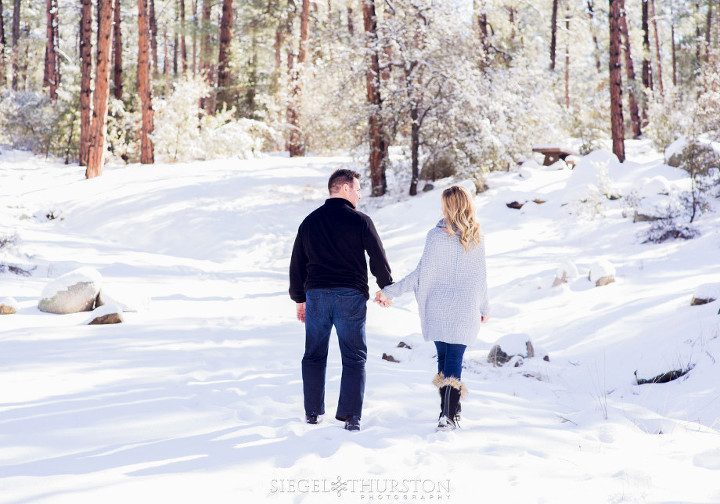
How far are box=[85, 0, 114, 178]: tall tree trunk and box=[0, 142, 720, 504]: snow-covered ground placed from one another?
4148 millimetres

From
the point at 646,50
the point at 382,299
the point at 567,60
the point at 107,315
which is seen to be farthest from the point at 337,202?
the point at 567,60

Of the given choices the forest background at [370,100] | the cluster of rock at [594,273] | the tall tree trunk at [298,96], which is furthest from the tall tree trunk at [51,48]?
the cluster of rock at [594,273]

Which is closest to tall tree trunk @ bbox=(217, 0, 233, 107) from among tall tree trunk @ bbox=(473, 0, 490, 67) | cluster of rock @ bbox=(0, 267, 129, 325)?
tall tree trunk @ bbox=(473, 0, 490, 67)

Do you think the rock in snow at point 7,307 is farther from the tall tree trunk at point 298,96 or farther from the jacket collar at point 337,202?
the tall tree trunk at point 298,96

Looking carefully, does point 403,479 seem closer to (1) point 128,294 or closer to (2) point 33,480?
(2) point 33,480

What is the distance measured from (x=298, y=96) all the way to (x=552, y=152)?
9.30 metres

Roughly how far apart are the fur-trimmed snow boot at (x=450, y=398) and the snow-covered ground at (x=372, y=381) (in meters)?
0.12

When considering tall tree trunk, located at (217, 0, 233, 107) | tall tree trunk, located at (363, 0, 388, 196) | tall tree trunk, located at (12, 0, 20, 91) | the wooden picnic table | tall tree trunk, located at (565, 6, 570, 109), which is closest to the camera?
tall tree trunk, located at (363, 0, 388, 196)

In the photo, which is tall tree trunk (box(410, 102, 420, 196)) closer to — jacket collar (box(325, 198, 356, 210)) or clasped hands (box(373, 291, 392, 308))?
jacket collar (box(325, 198, 356, 210))

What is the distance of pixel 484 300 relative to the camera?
14.2ft

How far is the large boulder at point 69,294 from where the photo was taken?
24.1 ft

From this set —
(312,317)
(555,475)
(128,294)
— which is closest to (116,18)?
(128,294)

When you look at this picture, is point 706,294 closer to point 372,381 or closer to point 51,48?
point 372,381

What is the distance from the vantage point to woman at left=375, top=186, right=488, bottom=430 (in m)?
4.15
